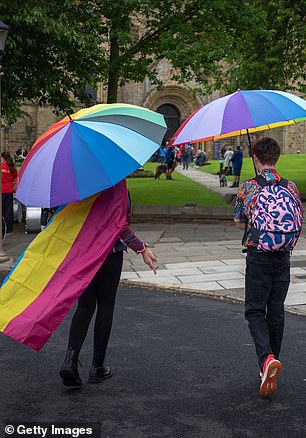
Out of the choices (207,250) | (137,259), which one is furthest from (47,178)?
(207,250)

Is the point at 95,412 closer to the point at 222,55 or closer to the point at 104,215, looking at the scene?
the point at 104,215

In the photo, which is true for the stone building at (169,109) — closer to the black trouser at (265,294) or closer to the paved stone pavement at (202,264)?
the paved stone pavement at (202,264)

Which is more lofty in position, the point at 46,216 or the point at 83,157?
the point at 83,157

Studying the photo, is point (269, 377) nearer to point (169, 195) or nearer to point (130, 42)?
point (130, 42)

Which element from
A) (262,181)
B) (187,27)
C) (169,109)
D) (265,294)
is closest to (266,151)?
(262,181)

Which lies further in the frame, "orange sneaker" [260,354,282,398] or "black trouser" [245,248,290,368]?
"black trouser" [245,248,290,368]

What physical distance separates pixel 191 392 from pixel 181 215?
11241 millimetres

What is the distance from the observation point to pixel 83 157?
13.2 feet

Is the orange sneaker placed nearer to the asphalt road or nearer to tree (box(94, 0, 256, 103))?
the asphalt road

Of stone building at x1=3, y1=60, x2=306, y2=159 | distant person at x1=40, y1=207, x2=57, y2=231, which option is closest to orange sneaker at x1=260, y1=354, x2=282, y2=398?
distant person at x1=40, y1=207, x2=57, y2=231

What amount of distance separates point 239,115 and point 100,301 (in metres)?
2.37

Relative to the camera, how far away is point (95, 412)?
3.96 m

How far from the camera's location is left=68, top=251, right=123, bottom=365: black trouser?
14.3 feet

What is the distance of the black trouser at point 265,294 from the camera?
430 centimetres
